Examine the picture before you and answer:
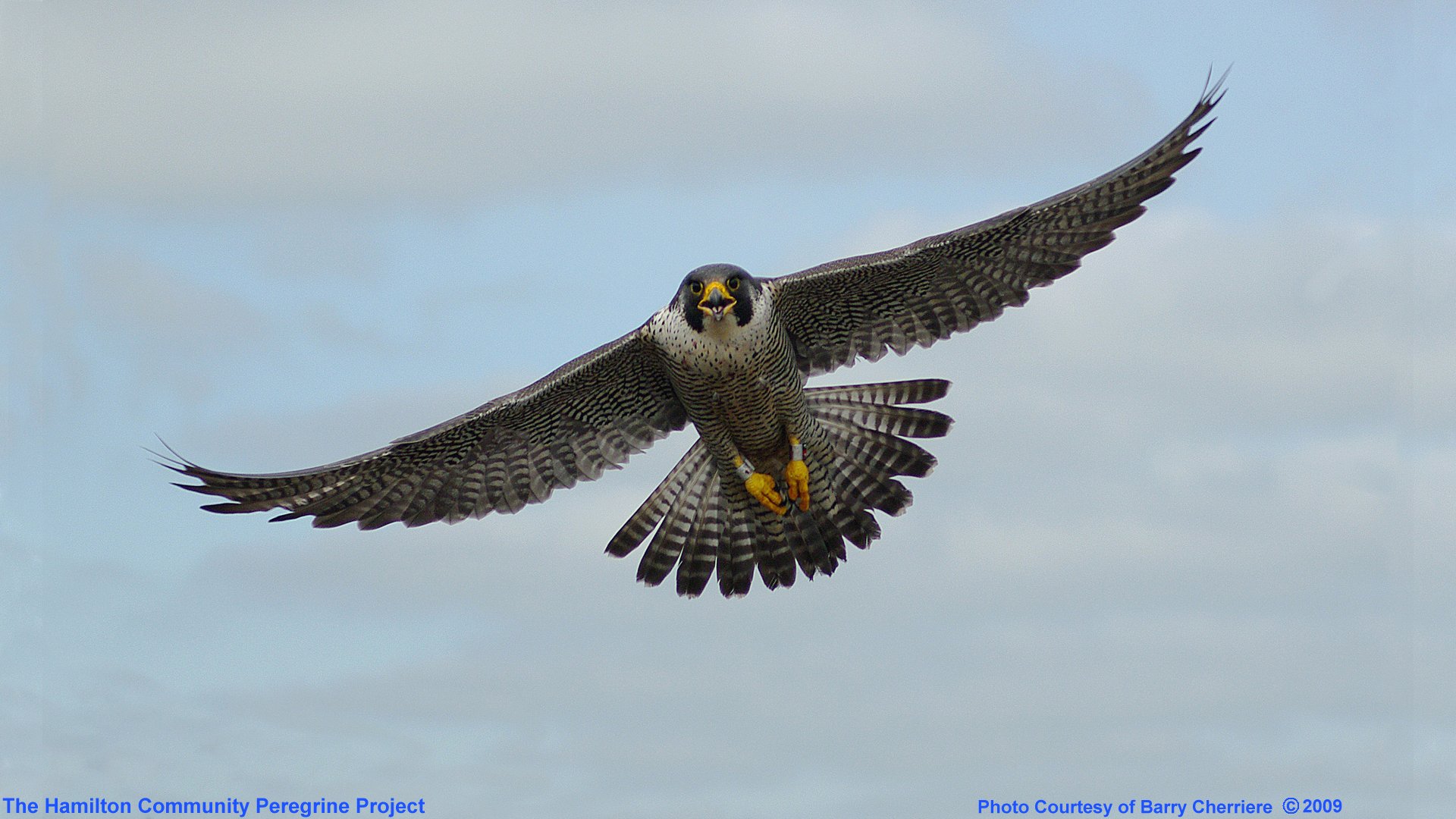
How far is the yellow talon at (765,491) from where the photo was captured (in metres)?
13.7

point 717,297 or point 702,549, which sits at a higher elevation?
point 717,297

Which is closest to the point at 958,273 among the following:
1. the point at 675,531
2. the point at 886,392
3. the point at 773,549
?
the point at 886,392

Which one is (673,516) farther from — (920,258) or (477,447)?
(920,258)

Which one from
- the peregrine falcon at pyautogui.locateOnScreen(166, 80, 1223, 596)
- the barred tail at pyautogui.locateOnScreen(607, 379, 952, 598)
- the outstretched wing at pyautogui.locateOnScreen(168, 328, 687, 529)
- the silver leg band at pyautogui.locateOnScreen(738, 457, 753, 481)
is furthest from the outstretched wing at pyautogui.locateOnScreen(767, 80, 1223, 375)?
the outstretched wing at pyautogui.locateOnScreen(168, 328, 687, 529)

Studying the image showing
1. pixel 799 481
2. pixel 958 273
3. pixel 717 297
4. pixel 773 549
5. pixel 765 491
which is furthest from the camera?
pixel 773 549

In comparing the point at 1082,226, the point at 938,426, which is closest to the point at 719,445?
the point at 938,426

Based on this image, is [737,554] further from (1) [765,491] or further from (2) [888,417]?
(2) [888,417]

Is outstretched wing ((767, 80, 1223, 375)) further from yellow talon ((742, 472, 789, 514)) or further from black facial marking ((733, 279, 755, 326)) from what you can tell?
yellow talon ((742, 472, 789, 514))

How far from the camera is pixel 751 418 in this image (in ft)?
43.1

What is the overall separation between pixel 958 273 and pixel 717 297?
175 centimetres

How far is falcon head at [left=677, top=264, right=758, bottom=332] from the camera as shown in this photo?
1230cm

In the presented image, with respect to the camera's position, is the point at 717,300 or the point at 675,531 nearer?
the point at 717,300

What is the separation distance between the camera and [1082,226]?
1277 centimetres

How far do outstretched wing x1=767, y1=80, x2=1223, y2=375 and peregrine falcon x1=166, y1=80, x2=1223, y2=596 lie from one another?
1 centimetres
